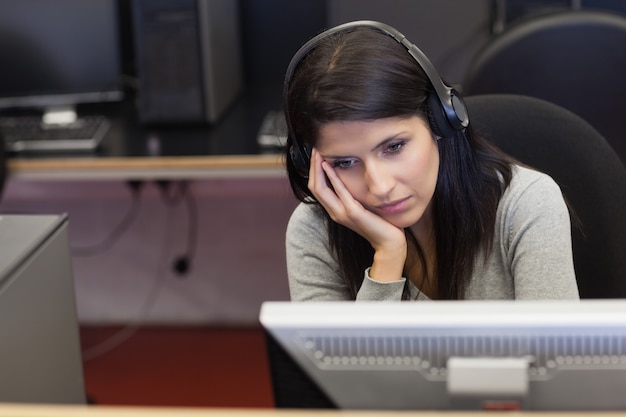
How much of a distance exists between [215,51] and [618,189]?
3.61 ft

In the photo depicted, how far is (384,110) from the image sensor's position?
41.6 inches

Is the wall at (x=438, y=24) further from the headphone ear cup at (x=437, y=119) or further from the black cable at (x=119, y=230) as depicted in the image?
the headphone ear cup at (x=437, y=119)

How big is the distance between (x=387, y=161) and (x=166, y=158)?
910 mm

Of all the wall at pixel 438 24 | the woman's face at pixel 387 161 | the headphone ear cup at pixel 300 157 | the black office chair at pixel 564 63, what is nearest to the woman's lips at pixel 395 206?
Result: the woman's face at pixel 387 161

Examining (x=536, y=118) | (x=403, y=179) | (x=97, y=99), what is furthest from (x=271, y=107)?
(x=403, y=179)

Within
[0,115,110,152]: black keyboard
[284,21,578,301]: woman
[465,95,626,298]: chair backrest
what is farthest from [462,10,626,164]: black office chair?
[0,115,110,152]: black keyboard

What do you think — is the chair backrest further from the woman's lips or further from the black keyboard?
the black keyboard

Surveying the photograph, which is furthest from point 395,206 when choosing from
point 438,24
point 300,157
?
point 438,24

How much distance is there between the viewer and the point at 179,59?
2.05 metres

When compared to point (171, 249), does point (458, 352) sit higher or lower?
higher

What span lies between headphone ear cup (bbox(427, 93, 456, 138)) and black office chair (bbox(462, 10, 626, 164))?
0.64m

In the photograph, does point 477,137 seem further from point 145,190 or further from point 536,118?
point 145,190

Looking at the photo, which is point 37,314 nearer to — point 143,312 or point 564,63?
point 564,63

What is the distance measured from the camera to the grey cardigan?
1.16 meters
